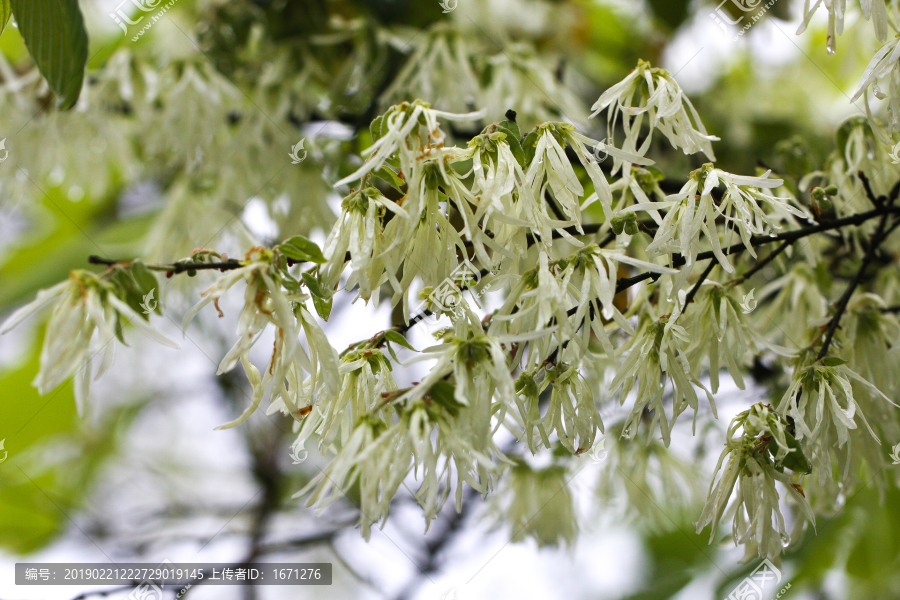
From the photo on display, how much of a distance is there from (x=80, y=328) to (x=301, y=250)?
20 centimetres

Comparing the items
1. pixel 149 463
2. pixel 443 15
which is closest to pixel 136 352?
pixel 149 463

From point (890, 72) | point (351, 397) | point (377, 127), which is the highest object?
point (890, 72)

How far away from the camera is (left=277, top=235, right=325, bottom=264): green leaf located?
593 mm

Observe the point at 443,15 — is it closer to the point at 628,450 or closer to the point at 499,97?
the point at 499,97

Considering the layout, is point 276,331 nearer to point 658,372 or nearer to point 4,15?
point 658,372

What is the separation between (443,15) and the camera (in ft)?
5.18

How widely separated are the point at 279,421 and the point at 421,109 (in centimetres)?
128

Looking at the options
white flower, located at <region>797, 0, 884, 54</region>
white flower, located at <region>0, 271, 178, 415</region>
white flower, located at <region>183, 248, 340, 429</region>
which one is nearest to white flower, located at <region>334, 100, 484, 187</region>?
white flower, located at <region>183, 248, 340, 429</region>

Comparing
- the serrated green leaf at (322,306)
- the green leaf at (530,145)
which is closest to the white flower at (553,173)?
the green leaf at (530,145)

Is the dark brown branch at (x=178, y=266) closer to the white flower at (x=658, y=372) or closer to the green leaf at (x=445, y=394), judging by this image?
the green leaf at (x=445, y=394)

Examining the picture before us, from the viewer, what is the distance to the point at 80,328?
0.53 meters
